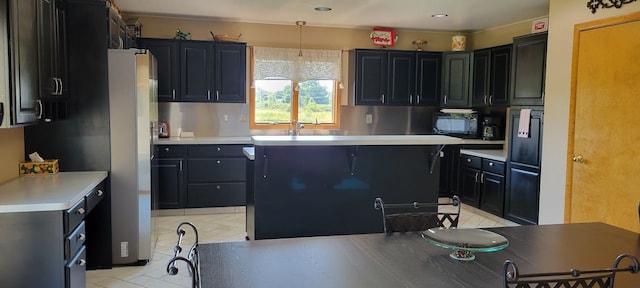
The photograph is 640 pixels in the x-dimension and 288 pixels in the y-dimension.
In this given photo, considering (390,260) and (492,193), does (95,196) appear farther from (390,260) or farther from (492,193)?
(492,193)

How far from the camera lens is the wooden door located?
347 centimetres

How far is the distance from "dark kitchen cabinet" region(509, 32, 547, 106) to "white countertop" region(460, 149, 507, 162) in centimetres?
60

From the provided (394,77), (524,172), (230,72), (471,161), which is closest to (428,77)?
(394,77)

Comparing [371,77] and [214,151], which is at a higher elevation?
[371,77]

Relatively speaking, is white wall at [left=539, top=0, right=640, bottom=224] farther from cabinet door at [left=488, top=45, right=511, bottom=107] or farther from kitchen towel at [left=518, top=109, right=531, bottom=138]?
cabinet door at [left=488, top=45, right=511, bottom=107]

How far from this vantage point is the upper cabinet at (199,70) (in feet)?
18.4

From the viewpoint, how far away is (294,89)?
6.43 metres

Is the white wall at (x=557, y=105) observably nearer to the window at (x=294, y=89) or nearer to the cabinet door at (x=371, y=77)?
the cabinet door at (x=371, y=77)

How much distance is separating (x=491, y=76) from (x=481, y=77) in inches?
6.7

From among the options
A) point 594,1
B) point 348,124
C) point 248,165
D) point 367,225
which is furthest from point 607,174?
point 348,124

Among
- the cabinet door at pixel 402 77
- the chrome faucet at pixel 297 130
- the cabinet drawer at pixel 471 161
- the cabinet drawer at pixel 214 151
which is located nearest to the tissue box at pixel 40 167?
the cabinet drawer at pixel 214 151

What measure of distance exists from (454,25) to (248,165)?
3657 millimetres

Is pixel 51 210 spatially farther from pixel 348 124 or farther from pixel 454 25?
pixel 454 25

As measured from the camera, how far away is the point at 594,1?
3727 mm
